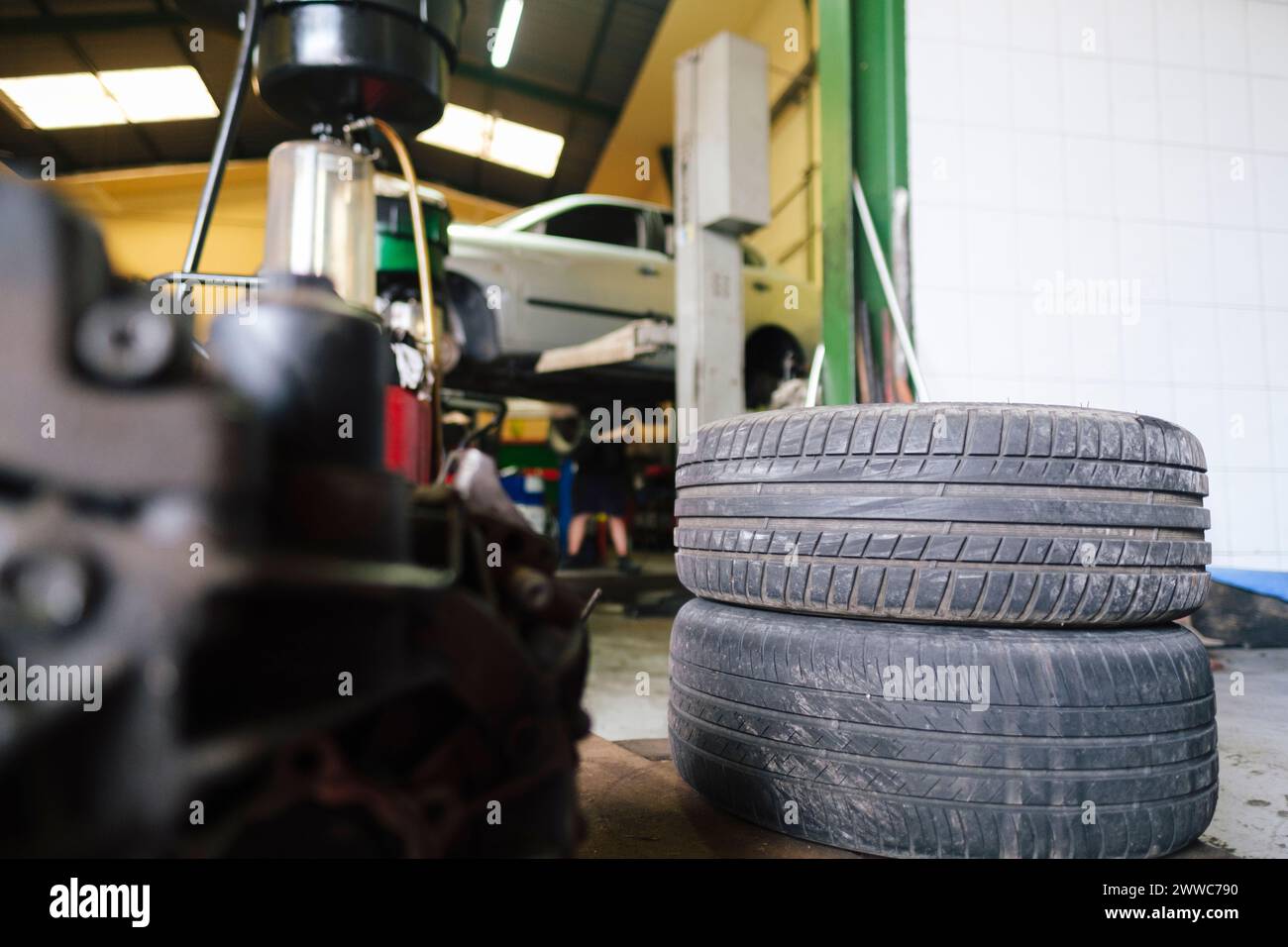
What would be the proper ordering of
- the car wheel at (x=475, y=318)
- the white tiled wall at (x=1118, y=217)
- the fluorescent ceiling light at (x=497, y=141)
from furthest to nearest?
the fluorescent ceiling light at (x=497, y=141), the car wheel at (x=475, y=318), the white tiled wall at (x=1118, y=217)

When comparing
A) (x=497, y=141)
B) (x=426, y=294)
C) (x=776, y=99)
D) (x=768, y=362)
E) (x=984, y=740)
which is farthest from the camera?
(x=497, y=141)

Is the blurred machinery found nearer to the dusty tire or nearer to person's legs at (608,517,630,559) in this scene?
the dusty tire

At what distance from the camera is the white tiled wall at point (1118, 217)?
2.37 metres

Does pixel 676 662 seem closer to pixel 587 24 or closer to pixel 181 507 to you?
pixel 181 507

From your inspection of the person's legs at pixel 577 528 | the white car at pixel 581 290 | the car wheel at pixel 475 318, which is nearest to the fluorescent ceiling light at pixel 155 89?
the white car at pixel 581 290

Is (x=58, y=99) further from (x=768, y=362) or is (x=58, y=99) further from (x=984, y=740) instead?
(x=768, y=362)

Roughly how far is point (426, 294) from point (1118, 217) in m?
2.43

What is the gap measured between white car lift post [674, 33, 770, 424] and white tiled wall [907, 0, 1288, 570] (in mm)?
526

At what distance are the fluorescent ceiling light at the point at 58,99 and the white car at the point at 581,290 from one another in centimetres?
218

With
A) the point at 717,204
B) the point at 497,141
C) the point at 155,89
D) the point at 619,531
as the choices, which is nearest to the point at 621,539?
the point at 619,531

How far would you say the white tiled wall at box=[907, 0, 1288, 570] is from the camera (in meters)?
2.37

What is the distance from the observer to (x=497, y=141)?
822 cm

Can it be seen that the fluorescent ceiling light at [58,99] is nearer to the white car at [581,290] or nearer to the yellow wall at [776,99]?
the white car at [581,290]
